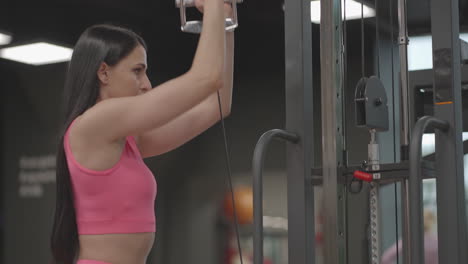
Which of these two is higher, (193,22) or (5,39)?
(5,39)

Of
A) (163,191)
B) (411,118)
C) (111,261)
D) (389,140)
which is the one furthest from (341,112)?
(163,191)

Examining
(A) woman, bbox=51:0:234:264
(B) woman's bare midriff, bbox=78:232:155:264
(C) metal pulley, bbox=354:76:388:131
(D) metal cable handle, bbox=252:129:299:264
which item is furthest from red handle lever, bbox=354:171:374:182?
(B) woman's bare midriff, bbox=78:232:155:264

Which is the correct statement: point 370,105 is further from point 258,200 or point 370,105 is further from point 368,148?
point 258,200

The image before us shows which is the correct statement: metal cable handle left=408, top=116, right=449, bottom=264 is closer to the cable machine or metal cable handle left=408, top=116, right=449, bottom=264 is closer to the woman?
the cable machine

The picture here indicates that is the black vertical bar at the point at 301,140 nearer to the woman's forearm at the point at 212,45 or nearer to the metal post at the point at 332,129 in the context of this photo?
the metal post at the point at 332,129

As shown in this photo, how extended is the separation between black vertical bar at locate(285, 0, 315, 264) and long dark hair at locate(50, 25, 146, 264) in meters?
0.49

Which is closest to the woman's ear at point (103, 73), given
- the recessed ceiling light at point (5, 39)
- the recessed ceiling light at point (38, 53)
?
the recessed ceiling light at point (38, 53)

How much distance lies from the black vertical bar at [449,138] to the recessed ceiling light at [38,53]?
3.22 meters

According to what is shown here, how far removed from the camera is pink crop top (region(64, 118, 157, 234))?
145cm

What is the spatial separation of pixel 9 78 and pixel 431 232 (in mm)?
3362

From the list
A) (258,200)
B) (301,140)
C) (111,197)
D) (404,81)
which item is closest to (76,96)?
(111,197)

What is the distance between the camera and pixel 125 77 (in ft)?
5.08

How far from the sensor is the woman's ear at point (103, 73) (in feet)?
5.00

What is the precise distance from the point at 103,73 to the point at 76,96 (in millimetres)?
82
